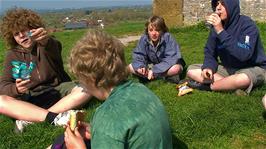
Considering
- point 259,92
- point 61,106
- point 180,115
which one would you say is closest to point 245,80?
point 259,92

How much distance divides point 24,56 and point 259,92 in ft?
9.63

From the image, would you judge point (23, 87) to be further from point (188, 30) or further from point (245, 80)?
point (188, 30)

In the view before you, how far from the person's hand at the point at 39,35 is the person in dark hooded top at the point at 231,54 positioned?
1978 mm

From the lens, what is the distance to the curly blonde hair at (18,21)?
5297mm

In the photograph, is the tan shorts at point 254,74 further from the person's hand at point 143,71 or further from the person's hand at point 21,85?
the person's hand at point 21,85

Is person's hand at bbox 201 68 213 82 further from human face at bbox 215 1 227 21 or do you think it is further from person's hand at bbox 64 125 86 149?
person's hand at bbox 64 125 86 149

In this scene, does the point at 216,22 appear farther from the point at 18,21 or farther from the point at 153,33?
the point at 18,21

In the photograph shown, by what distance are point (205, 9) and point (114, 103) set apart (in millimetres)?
14264

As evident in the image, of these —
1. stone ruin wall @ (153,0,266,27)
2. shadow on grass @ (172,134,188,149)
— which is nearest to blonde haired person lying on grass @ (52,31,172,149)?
shadow on grass @ (172,134,188,149)

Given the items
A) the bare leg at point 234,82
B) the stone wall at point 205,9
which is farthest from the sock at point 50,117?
the stone wall at point 205,9

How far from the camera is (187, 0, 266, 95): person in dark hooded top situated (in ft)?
18.7

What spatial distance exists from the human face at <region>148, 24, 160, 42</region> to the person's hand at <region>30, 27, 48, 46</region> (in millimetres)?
1801

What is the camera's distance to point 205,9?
16.6 m

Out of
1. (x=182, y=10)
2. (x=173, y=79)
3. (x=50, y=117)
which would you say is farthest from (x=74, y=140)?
(x=182, y=10)
